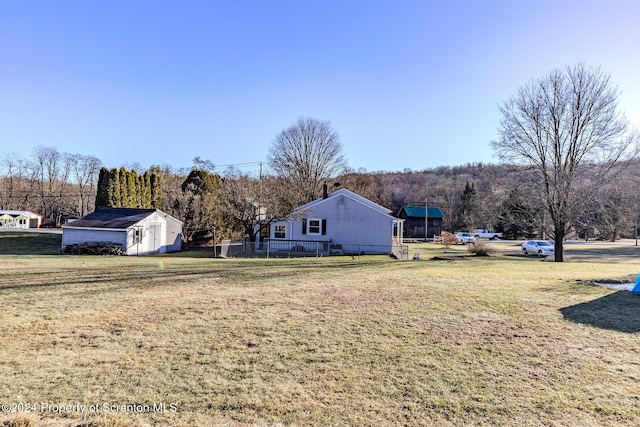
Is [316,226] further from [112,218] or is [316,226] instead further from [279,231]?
[112,218]

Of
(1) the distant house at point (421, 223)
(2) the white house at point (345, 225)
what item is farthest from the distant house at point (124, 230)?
(1) the distant house at point (421, 223)

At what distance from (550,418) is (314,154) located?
46.0 meters

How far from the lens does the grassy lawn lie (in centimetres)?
371

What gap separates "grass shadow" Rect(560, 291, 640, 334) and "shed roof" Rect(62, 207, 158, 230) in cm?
2715

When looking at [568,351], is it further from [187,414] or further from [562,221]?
[562,221]

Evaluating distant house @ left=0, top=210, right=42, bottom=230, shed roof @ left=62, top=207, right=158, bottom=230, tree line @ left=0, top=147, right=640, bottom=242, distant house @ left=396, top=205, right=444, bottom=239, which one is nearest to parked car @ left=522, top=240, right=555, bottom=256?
tree line @ left=0, top=147, right=640, bottom=242

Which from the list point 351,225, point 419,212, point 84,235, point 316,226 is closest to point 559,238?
point 351,225

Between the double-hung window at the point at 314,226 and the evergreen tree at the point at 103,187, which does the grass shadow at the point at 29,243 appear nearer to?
the evergreen tree at the point at 103,187

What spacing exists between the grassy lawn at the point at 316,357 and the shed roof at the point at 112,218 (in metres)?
Answer: 18.7

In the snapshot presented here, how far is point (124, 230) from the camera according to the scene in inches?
1036

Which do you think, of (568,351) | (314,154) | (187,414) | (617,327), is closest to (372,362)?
(187,414)

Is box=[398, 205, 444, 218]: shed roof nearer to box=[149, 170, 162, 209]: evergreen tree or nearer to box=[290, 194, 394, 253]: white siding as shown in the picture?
box=[290, 194, 394, 253]: white siding

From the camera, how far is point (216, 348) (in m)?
5.46

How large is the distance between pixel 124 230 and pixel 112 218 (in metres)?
2.83
